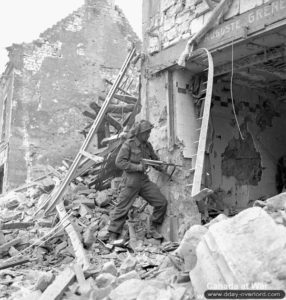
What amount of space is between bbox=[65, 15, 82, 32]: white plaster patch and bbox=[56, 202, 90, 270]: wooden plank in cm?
1108

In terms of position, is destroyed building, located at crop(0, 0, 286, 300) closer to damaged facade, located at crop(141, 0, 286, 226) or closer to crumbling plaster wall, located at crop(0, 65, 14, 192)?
damaged facade, located at crop(141, 0, 286, 226)

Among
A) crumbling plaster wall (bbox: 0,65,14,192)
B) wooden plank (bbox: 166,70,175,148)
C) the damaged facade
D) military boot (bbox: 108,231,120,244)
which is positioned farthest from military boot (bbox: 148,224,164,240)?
crumbling plaster wall (bbox: 0,65,14,192)

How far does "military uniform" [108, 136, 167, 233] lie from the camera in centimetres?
768

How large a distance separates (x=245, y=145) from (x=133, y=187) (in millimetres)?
3085

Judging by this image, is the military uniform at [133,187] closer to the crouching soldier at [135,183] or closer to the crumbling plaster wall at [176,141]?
the crouching soldier at [135,183]

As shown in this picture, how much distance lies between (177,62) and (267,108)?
313cm

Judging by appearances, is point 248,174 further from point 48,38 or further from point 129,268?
point 48,38

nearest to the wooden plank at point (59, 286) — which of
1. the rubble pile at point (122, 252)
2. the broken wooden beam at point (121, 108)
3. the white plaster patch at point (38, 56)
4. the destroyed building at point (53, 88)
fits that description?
the rubble pile at point (122, 252)

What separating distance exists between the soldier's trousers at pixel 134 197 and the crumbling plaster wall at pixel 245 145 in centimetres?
179

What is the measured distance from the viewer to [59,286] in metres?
5.05

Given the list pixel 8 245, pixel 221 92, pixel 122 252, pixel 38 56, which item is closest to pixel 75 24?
pixel 38 56

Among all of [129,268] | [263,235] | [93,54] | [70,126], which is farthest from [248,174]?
[93,54]

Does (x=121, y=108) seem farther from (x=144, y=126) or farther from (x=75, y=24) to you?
(x=75, y=24)

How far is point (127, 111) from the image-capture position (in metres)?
11.2
